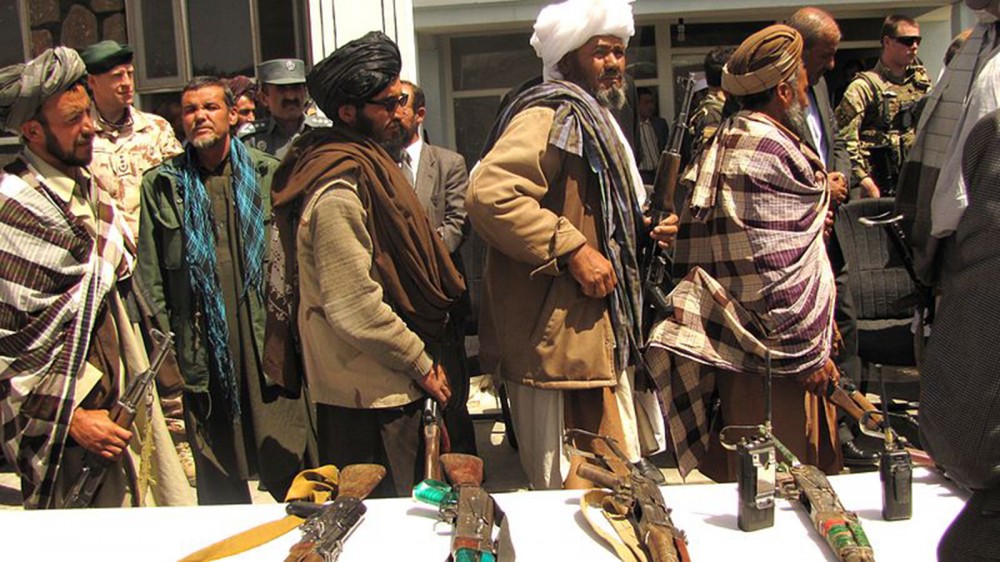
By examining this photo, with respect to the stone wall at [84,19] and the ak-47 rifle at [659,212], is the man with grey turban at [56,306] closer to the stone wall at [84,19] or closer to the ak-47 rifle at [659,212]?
the ak-47 rifle at [659,212]

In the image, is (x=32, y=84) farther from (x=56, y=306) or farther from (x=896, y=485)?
(x=896, y=485)

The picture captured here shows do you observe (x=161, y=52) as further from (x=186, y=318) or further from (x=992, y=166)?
(x=992, y=166)

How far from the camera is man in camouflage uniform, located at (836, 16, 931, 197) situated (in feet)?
18.1

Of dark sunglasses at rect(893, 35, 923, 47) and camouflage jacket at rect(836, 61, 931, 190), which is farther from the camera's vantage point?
dark sunglasses at rect(893, 35, 923, 47)

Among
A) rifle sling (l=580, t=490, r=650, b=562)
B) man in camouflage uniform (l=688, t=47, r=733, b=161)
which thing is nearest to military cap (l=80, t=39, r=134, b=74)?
man in camouflage uniform (l=688, t=47, r=733, b=161)

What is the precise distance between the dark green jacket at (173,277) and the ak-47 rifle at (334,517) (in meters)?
1.51

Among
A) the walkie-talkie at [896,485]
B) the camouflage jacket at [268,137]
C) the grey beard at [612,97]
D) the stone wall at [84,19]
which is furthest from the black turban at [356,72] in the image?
the stone wall at [84,19]

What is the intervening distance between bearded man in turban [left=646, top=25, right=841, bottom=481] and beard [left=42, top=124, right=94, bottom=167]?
72.2 inches

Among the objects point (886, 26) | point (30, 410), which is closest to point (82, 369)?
point (30, 410)

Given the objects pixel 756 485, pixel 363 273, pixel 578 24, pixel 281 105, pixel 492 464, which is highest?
pixel 578 24

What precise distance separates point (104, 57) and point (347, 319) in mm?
2123

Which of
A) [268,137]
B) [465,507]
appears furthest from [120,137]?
[465,507]

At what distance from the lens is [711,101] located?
15.8ft

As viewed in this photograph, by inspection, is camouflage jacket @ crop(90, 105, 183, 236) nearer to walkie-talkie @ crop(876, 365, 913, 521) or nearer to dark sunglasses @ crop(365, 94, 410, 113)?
dark sunglasses @ crop(365, 94, 410, 113)
